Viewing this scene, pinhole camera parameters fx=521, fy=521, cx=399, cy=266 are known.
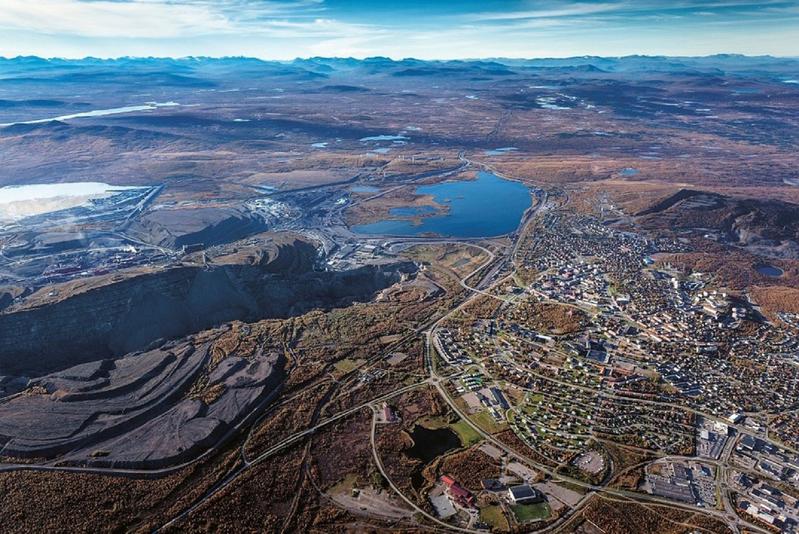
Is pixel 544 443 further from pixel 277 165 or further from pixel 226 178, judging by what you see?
pixel 277 165

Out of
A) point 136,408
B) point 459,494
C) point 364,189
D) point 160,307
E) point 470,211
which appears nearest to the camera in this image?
point 459,494

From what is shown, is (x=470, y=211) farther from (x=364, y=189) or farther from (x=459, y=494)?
(x=459, y=494)

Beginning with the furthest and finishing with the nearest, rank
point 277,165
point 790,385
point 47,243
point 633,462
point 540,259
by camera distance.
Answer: point 277,165, point 47,243, point 540,259, point 790,385, point 633,462

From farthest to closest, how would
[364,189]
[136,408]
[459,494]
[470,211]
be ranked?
[364,189]
[470,211]
[136,408]
[459,494]

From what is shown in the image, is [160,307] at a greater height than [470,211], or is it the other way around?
[470,211]

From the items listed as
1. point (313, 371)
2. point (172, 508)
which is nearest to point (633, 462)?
point (313, 371)

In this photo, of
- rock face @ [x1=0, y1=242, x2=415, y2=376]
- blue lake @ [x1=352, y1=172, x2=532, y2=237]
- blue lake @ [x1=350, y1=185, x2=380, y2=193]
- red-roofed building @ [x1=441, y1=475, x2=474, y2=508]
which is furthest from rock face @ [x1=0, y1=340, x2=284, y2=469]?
blue lake @ [x1=350, y1=185, x2=380, y2=193]

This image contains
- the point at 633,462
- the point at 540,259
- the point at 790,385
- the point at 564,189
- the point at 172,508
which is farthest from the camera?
the point at 564,189

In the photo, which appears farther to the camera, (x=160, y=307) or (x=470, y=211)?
(x=470, y=211)

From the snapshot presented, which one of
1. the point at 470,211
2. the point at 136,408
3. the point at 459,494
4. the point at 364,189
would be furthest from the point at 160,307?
the point at 364,189
